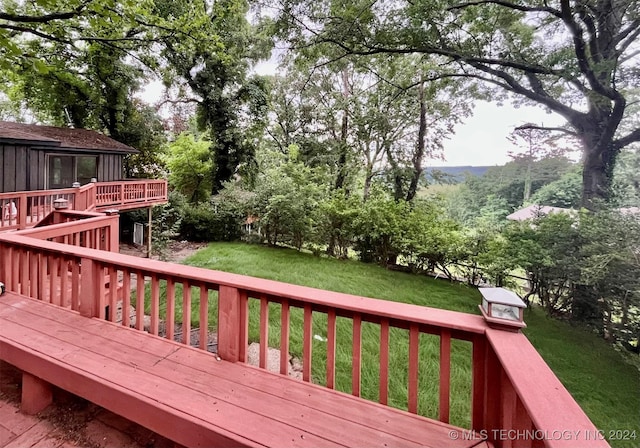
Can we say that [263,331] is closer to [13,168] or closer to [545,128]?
[13,168]

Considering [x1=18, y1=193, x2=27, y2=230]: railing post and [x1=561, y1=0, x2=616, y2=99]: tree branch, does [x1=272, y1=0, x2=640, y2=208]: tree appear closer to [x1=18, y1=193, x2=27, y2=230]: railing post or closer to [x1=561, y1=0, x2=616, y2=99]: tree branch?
[x1=561, y1=0, x2=616, y2=99]: tree branch

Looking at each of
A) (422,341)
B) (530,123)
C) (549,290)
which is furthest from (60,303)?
(530,123)

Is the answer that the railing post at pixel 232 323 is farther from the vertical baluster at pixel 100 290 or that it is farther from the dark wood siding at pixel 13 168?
the dark wood siding at pixel 13 168

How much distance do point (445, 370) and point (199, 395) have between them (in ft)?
4.14

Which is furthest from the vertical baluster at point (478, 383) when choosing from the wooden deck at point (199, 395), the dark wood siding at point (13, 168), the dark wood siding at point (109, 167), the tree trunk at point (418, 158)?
the dark wood siding at point (109, 167)

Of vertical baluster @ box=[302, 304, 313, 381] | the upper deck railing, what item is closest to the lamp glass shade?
vertical baluster @ box=[302, 304, 313, 381]

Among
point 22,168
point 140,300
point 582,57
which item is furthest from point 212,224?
point 582,57

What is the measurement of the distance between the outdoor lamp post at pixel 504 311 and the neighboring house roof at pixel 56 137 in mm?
10604

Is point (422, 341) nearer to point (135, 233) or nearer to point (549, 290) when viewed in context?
point (549, 290)

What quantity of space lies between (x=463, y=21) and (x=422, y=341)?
7669 mm

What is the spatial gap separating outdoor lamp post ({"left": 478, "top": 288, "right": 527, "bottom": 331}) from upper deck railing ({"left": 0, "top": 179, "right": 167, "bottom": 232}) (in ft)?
22.5

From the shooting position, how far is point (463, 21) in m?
7.40

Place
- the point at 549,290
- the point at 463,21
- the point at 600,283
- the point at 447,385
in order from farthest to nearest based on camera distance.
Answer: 1. the point at 463,21
2. the point at 549,290
3. the point at 600,283
4. the point at 447,385

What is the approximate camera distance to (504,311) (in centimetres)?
135
